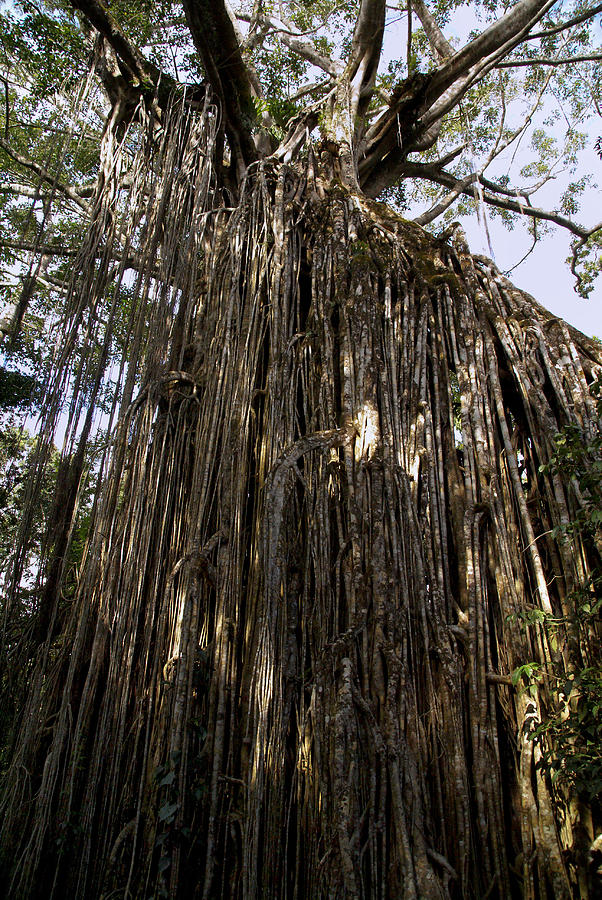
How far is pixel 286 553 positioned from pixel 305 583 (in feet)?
0.62

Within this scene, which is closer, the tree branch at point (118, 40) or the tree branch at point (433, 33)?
the tree branch at point (118, 40)

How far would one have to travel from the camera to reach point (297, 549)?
3.12 meters

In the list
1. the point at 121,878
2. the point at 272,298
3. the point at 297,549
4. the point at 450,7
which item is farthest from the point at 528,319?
the point at 450,7

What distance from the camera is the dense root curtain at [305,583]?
2391 millimetres

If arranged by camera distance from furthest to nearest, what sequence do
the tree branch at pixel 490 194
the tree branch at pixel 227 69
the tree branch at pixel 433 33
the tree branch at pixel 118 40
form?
1. the tree branch at pixel 490 194
2. the tree branch at pixel 433 33
3. the tree branch at pixel 227 69
4. the tree branch at pixel 118 40

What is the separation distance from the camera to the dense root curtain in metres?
2.39

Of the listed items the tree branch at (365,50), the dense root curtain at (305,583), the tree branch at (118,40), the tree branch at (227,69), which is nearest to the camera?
the dense root curtain at (305,583)

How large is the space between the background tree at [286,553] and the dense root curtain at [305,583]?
1 cm

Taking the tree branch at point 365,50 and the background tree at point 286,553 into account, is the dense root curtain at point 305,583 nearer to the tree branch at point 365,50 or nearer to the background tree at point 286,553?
the background tree at point 286,553

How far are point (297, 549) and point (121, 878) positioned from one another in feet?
5.02

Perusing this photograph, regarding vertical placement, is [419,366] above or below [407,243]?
below

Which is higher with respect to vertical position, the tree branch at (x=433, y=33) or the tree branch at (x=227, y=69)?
the tree branch at (x=433, y=33)

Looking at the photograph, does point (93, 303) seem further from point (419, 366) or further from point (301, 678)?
point (301, 678)

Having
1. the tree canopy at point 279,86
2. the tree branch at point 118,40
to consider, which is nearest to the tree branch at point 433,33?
the tree canopy at point 279,86
